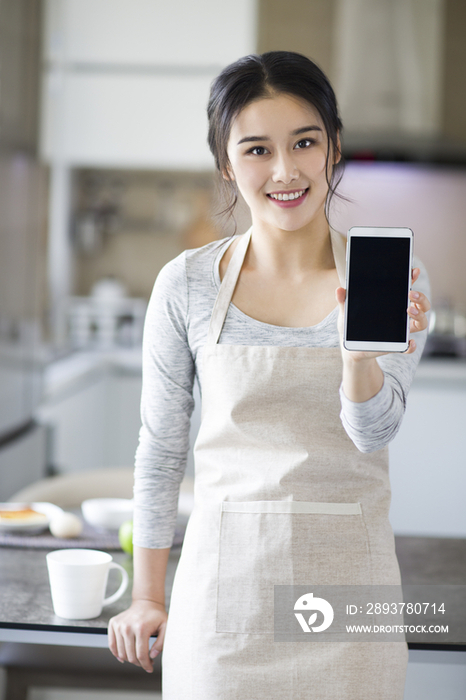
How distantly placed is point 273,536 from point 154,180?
3250mm

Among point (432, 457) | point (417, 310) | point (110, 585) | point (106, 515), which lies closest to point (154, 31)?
point (432, 457)

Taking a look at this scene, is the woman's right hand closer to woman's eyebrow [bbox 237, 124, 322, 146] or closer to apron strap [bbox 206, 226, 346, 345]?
apron strap [bbox 206, 226, 346, 345]

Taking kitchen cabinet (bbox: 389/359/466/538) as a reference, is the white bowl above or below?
above

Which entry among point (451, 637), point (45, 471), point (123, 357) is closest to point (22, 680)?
point (451, 637)

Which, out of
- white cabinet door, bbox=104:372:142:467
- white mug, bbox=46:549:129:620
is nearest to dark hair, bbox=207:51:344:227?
white mug, bbox=46:549:129:620

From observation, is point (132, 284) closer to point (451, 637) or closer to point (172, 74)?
point (172, 74)

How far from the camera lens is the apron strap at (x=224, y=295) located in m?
0.90

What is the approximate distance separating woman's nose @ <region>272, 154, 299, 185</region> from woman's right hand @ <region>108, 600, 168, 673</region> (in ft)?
1.75

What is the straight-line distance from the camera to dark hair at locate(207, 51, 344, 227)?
866 mm

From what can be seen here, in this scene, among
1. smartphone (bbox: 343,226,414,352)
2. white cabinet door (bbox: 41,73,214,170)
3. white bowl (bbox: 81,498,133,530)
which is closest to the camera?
smartphone (bbox: 343,226,414,352)

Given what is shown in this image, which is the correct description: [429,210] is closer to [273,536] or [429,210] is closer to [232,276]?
[232,276]

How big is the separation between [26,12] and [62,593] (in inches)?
85.7

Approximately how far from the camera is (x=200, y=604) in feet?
2.80

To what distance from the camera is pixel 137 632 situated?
89 cm
